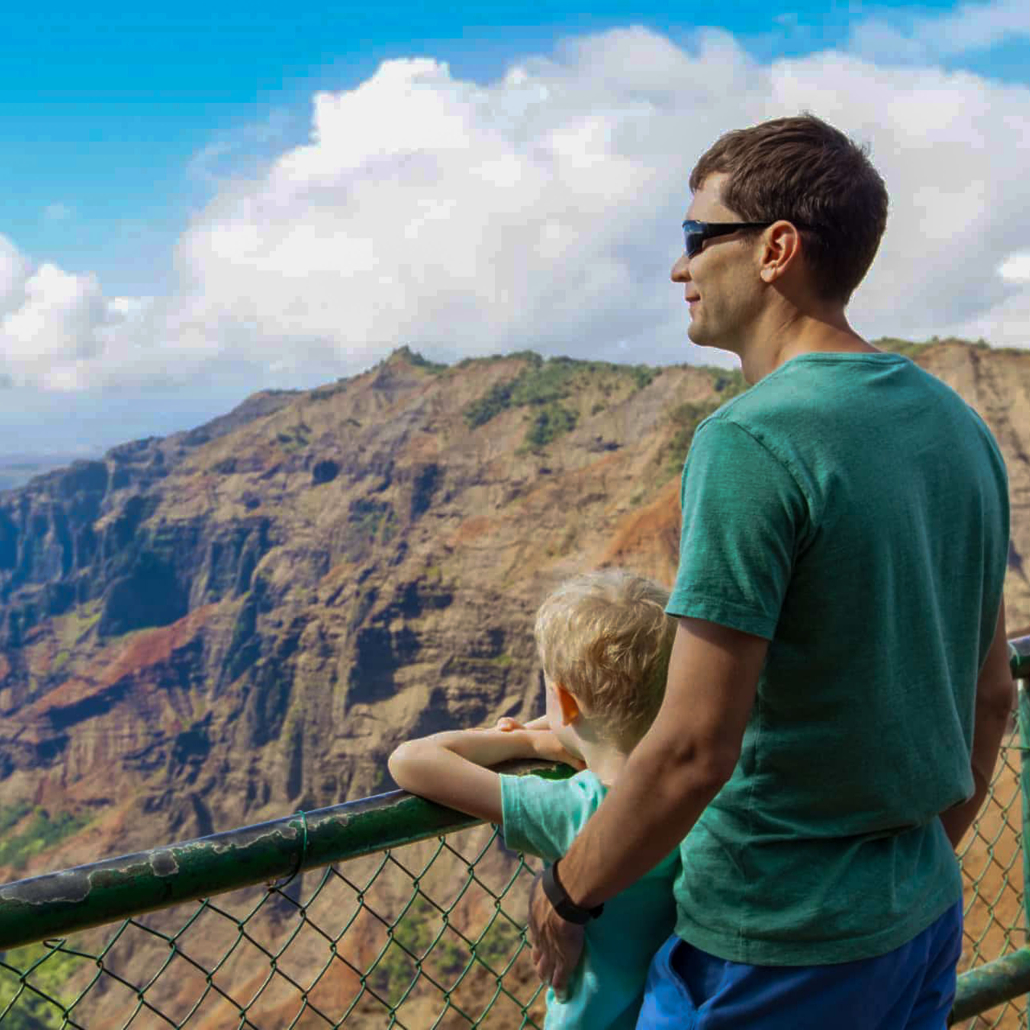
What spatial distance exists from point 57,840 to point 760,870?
215 ft

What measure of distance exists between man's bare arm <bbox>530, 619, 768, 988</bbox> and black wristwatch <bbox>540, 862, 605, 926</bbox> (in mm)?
152

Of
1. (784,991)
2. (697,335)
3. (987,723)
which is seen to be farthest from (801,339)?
(784,991)

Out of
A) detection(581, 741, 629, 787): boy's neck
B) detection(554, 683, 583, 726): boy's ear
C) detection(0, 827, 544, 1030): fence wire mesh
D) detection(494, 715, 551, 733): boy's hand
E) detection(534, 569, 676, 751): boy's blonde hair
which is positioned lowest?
detection(0, 827, 544, 1030): fence wire mesh

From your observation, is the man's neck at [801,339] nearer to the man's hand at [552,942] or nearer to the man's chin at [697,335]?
the man's chin at [697,335]

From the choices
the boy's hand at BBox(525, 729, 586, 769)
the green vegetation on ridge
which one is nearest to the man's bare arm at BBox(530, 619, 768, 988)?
the boy's hand at BBox(525, 729, 586, 769)

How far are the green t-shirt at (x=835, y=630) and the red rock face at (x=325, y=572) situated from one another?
26960mm

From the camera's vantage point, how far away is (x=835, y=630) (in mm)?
1565

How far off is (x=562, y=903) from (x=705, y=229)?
1078mm

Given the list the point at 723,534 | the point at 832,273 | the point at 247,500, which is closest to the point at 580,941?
the point at 723,534

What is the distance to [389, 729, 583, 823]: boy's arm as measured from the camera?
6.48 feet

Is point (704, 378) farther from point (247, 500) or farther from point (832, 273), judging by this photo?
point (832, 273)

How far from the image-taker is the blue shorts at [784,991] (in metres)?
1.64

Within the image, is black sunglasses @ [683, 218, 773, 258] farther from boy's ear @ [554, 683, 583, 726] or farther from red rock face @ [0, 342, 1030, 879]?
red rock face @ [0, 342, 1030, 879]

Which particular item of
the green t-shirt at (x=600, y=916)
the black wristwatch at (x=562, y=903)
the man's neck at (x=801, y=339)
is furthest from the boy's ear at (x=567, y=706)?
the man's neck at (x=801, y=339)
